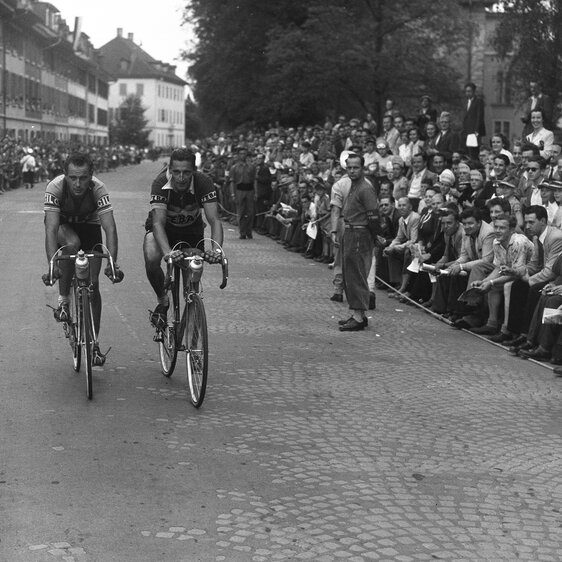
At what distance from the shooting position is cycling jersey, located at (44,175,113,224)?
31.0 ft

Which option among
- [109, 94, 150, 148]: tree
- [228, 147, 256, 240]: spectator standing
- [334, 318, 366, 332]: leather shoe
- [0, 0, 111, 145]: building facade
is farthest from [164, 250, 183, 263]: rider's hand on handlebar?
[109, 94, 150, 148]: tree

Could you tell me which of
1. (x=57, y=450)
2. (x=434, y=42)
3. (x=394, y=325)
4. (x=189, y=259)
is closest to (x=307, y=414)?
(x=189, y=259)

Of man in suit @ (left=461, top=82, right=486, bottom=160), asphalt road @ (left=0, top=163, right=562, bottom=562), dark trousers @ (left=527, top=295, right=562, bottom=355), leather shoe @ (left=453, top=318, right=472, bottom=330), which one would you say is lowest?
leather shoe @ (left=453, top=318, right=472, bottom=330)

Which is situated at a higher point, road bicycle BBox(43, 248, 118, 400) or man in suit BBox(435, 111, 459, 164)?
man in suit BBox(435, 111, 459, 164)

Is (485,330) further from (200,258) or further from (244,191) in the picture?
(244,191)

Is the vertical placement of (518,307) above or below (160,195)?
below

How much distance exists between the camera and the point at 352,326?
1318cm

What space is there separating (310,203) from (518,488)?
16895 millimetres

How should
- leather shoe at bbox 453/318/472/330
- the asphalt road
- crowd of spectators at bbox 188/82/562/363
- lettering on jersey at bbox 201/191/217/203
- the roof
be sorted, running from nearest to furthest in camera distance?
1. the asphalt road
2. lettering on jersey at bbox 201/191/217/203
3. crowd of spectators at bbox 188/82/562/363
4. leather shoe at bbox 453/318/472/330
5. the roof

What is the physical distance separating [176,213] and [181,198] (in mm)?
126

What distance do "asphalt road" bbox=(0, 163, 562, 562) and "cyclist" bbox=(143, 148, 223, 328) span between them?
963 millimetres

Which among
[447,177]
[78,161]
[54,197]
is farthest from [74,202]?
[447,177]

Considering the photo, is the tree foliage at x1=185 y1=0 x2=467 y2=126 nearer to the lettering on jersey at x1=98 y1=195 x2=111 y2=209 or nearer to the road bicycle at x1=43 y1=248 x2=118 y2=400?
the lettering on jersey at x1=98 y1=195 x2=111 y2=209

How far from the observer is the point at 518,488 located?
684 centimetres
